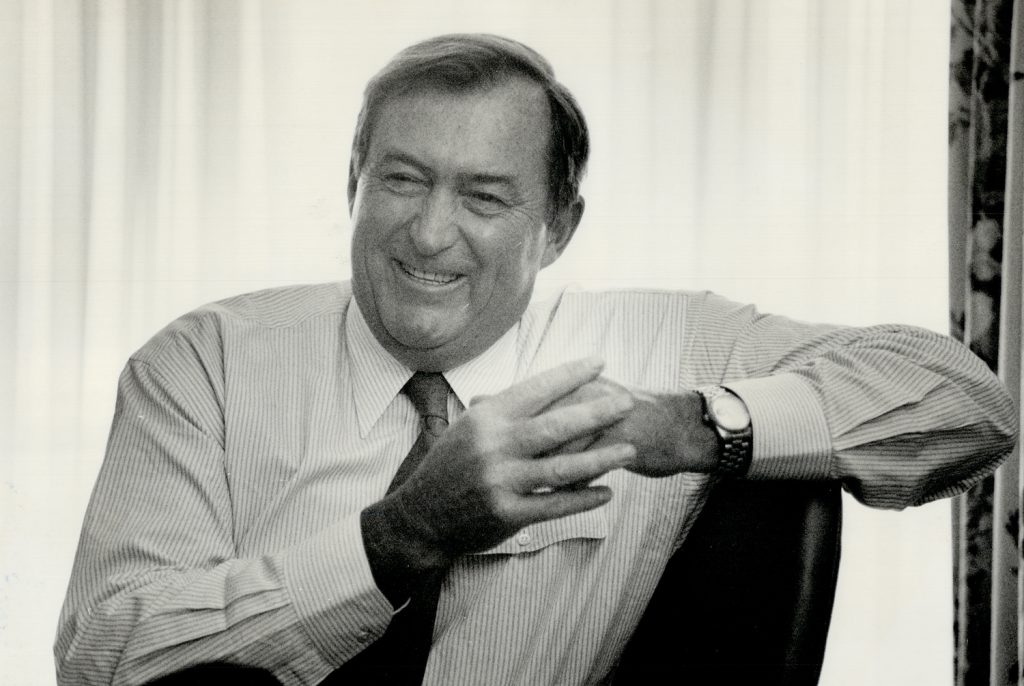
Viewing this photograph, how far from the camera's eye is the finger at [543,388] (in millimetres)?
996

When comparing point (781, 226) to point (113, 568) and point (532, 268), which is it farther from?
point (113, 568)

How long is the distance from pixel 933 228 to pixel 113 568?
1098 mm

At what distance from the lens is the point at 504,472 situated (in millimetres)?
993

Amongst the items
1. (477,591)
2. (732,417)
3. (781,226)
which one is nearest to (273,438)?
(477,591)

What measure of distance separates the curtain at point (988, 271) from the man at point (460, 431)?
0.26 meters

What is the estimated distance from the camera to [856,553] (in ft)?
4.33

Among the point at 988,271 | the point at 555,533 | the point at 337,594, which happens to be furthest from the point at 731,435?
the point at 988,271

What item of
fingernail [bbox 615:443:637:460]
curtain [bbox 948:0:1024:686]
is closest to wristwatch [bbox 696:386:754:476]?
fingernail [bbox 615:443:637:460]

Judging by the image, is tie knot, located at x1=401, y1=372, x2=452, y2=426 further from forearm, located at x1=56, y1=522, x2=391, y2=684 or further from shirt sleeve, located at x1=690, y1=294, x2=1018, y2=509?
shirt sleeve, located at x1=690, y1=294, x2=1018, y2=509

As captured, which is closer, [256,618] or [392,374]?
[256,618]

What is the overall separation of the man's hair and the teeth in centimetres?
14

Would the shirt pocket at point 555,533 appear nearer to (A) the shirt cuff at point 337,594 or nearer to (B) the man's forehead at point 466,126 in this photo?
(A) the shirt cuff at point 337,594

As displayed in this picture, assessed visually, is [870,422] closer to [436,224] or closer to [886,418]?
[886,418]

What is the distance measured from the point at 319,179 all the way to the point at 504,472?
1.57ft
